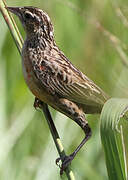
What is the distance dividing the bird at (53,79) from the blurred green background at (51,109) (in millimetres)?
294

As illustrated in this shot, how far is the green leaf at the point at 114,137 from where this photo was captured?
7.50 feet

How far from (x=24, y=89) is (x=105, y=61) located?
2.62ft

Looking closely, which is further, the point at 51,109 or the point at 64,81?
the point at 51,109

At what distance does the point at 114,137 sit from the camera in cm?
229

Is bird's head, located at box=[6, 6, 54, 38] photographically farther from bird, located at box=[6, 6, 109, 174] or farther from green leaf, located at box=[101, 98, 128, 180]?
green leaf, located at box=[101, 98, 128, 180]

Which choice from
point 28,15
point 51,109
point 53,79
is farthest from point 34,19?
point 51,109

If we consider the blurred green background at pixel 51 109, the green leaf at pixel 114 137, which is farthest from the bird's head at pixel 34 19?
the green leaf at pixel 114 137

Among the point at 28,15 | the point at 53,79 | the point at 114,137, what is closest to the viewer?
the point at 114,137

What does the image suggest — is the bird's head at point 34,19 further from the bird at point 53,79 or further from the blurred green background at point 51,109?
the blurred green background at point 51,109

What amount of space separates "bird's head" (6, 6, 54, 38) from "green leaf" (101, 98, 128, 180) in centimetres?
131

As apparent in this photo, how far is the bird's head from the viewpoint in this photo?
3.51 m

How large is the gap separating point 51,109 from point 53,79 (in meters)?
1.39

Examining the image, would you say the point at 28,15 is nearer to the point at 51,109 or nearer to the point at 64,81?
the point at 64,81

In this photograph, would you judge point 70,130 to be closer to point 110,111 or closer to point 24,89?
point 24,89
